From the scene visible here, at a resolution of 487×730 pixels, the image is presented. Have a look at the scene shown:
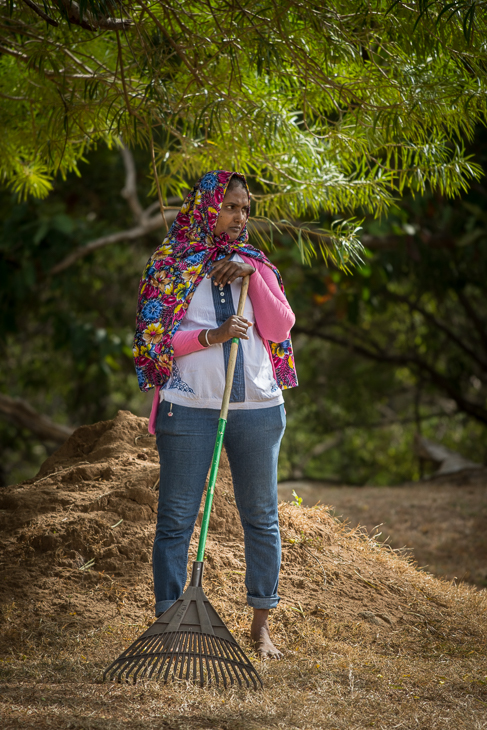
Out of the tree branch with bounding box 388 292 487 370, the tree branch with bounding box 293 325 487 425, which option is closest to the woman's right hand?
the tree branch with bounding box 293 325 487 425

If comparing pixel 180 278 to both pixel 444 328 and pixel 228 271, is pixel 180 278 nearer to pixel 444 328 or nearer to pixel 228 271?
pixel 228 271

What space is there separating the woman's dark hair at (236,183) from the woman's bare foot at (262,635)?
4.83 feet

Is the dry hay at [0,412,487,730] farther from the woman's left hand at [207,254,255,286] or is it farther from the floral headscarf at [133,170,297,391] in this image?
the woman's left hand at [207,254,255,286]

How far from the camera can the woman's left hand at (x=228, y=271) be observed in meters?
2.28

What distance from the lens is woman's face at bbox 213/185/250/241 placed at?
7.72 feet

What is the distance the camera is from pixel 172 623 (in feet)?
6.61

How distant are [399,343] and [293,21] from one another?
8.04 meters

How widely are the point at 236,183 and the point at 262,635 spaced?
1589 mm

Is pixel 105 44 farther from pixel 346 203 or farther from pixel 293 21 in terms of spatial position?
pixel 346 203

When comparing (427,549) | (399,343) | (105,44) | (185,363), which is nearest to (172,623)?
(185,363)

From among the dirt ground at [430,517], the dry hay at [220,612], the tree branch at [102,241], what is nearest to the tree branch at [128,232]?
the tree branch at [102,241]

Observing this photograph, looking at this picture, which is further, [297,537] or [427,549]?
[427,549]

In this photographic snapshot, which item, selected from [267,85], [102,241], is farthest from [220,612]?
[102,241]

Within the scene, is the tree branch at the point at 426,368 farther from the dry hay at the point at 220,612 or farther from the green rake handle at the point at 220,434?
the green rake handle at the point at 220,434
